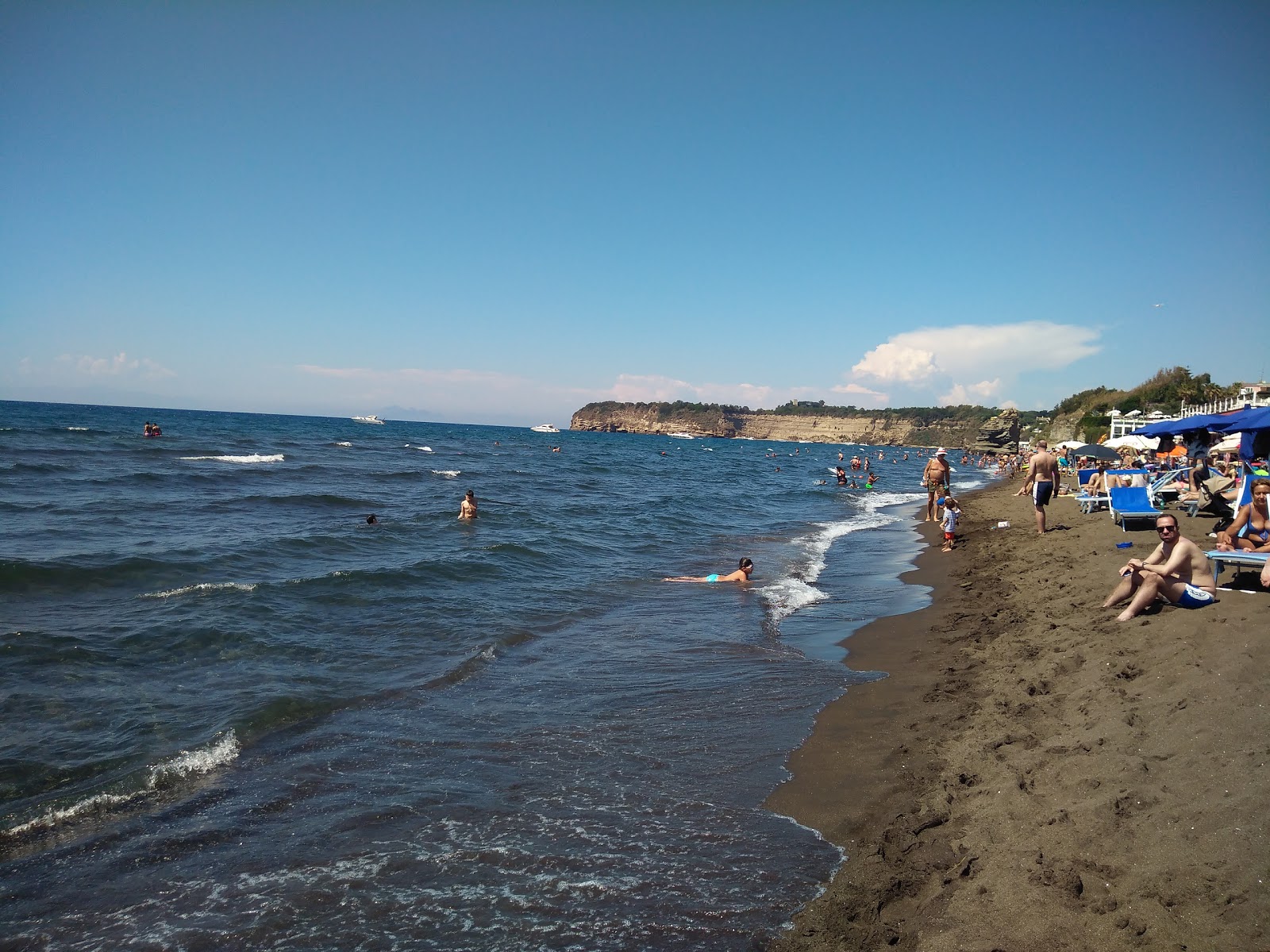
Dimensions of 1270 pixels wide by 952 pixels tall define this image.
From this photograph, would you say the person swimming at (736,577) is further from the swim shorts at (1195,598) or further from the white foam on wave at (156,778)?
the white foam on wave at (156,778)

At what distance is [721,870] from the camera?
4410 mm

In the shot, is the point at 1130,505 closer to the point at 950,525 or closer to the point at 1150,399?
the point at 950,525

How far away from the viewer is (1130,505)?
44.1 feet

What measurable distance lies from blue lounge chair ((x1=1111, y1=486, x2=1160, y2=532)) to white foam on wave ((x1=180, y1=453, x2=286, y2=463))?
37.2 m

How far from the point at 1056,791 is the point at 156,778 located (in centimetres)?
661

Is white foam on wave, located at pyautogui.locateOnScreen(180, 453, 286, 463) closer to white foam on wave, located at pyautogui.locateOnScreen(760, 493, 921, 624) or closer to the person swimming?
white foam on wave, located at pyautogui.locateOnScreen(760, 493, 921, 624)

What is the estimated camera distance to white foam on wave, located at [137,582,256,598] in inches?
436

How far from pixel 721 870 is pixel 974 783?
1991 mm

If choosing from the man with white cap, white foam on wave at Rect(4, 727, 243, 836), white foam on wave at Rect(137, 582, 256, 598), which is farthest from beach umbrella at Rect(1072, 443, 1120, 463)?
white foam on wave at Rect(4, 727, 243, 836)

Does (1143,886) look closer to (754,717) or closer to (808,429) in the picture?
(754,717)

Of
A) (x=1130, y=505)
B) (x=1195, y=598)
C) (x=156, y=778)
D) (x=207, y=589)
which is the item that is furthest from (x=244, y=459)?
(x=1195, y=598)

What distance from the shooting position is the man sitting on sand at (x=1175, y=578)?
6.99 meters

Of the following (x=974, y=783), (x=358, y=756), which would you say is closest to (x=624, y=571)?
(x=358, y=756)

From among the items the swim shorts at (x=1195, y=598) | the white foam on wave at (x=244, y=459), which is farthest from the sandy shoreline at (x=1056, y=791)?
the white foam on wave at (x=244, y=459)
